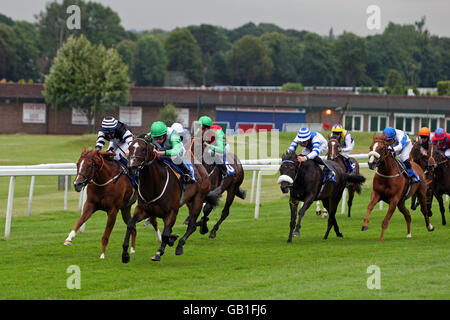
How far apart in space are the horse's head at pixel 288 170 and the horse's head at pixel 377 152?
45.6 inches

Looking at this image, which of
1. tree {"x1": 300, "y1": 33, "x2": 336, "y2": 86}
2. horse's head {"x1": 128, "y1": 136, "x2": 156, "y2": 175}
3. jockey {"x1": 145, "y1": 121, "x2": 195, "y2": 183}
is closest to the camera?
horse's head {"x1": 128, "y1": 136, "x2": 156, "y2": 175}

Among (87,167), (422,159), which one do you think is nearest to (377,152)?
(422,159)

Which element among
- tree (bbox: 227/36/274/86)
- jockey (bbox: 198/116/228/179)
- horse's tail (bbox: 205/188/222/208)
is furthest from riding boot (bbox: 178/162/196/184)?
tree (bbox: 227/36/274/86)

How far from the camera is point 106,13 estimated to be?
101 meters

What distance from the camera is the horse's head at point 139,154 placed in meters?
8.91

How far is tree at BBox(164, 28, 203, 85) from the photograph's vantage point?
4545 inches

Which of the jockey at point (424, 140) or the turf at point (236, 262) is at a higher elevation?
the jockey at point (424, 140)

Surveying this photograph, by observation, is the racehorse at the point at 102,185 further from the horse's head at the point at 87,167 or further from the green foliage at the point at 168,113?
the green foliage at the point at 168,113

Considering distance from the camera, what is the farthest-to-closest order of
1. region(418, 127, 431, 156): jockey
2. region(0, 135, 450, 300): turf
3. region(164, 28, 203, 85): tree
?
region(164, 28, 203, 85): tree, region(418, 127, 431, 156): jockey, region(0, 135, 450, 300): turf

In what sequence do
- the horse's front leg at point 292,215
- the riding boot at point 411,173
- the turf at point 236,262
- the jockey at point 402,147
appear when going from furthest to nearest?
the riding boot at point 411,173, the jockey at point 402,147, the horse's front leg at point 292,215, the turf at point 236,262

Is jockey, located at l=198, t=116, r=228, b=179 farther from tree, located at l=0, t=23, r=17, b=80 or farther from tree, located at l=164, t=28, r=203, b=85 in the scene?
tree, located at l=164, t=28, r=203, b=85

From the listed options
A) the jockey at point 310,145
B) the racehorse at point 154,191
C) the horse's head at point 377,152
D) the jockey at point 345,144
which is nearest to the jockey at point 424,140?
the jockey at point 345,144

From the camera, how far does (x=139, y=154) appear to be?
902 cm

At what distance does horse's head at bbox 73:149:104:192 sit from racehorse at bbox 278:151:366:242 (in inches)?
107
